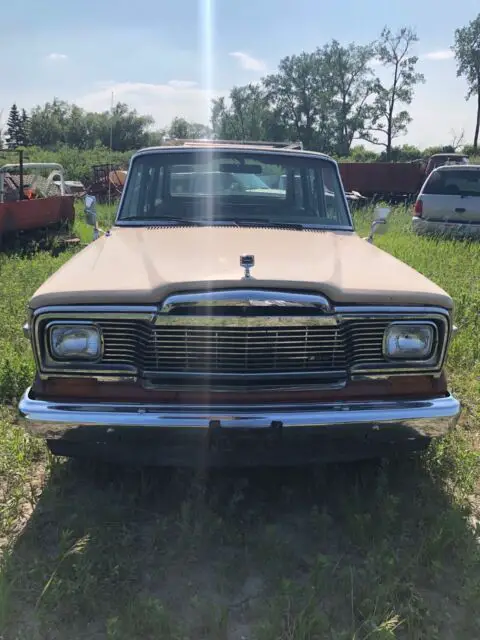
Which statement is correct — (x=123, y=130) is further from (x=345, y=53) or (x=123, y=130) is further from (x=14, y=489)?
(x=14, y=489)

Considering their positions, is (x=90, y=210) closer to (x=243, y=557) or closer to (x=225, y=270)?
(x=225, y=270)

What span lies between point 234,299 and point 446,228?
28.7ft

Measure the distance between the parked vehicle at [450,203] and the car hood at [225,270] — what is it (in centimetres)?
728

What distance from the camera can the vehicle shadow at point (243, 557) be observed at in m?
2.25

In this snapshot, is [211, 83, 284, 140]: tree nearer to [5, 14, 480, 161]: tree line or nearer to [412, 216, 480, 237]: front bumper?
[5, 14, 480, 161]: tree line

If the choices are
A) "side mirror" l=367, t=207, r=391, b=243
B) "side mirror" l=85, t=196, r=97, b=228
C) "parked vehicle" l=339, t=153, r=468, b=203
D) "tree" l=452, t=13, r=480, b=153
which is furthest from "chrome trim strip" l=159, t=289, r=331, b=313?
"tree" l=452, t=13, r=480, b=153

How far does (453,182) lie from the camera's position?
10703 mm

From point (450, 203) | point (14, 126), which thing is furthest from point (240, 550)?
point (14, 126)

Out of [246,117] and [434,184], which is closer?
[434,184]

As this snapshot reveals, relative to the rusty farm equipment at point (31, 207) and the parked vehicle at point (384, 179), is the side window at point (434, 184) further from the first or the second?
the parked vehicle at point (384, 179)

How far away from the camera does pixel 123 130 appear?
65312 millimetres

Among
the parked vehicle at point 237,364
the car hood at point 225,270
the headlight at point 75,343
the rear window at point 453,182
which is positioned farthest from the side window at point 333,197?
the rear window at point 453,182

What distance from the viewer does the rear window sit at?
1054 cm

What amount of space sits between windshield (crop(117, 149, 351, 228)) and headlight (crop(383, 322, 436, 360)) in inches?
60.6
